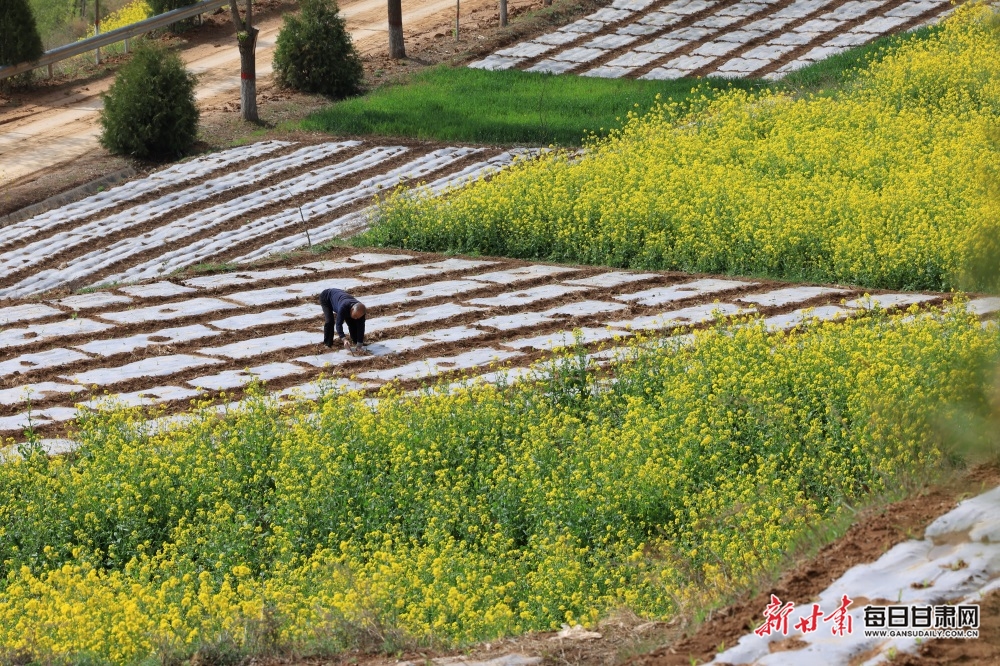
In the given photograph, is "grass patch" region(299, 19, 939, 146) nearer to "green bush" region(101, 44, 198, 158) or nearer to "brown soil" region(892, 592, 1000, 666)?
"green bush" region(101, 44, 198, 158)

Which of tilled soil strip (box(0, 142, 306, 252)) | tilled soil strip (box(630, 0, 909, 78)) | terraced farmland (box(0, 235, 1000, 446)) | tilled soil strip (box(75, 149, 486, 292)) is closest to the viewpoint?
terraced farmland (box(0, 235, 1000, 446))

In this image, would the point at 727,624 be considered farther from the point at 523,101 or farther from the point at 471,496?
the point at 523,101

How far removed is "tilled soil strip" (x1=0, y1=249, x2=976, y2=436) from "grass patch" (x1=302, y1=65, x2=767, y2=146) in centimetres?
604

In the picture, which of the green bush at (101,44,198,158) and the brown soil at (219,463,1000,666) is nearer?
the brown soil at (219,463,1000,666)

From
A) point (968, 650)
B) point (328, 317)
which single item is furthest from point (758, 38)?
point (968, 650)

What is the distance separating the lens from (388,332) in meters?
11.6

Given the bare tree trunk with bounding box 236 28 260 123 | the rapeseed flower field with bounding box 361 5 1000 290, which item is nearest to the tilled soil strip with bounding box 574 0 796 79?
the rapeseed flower field with bounding box 361 5 1000 290

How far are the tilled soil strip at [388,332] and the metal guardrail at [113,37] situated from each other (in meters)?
11.5

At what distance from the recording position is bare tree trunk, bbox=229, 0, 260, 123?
20359 mm

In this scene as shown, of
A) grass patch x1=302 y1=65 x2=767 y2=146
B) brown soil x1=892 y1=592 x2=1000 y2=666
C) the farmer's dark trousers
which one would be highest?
grass patch x1=302 y1=65 x2=767 y2=146

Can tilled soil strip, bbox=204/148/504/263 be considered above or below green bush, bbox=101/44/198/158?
below

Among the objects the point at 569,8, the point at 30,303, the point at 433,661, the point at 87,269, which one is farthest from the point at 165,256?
the point at 569,8

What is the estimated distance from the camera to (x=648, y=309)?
11.9 metres

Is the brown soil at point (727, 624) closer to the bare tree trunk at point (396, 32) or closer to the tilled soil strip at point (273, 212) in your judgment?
the tilled soil strip at point (273, 212)
